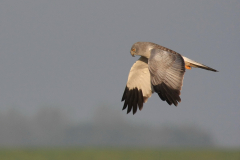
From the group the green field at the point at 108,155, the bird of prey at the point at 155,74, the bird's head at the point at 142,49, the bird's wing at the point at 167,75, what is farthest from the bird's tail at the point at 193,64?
the green field at the point at 108,155

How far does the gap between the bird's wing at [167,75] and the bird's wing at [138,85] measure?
1.78 metres

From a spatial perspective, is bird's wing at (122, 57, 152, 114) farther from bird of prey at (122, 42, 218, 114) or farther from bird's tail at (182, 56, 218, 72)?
bird's tail at (182, 56, 218, 72)

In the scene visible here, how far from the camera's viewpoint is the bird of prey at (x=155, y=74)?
512 inches

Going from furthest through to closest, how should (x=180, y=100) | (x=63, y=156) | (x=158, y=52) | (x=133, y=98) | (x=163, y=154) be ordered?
(x=163, y=154)
(x=63, y=156)
(x=133, y=98)
(x=158, y=52)
(x=180, y=100)

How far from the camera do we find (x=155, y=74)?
13.3m

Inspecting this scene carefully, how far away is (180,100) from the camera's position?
1290cm

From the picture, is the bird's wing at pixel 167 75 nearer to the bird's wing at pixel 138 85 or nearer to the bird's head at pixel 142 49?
the bird's head at pixel 142 49

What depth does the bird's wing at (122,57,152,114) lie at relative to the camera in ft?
51.0

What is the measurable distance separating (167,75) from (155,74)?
0.99 feet

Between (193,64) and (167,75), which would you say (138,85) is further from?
(167,75)

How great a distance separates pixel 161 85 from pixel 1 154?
146 feet

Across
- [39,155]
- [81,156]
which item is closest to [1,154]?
[39,155]

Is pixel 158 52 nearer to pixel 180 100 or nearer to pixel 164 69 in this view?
pixel 164 69

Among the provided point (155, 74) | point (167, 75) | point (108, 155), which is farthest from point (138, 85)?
point (108, 155)
